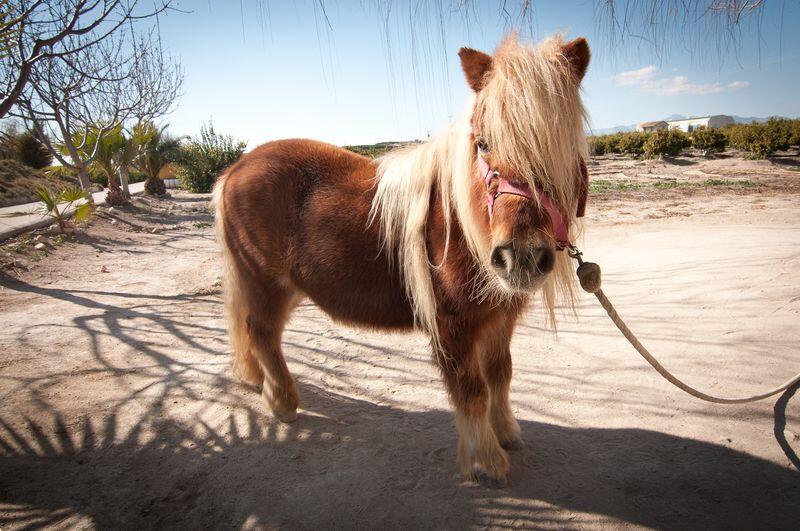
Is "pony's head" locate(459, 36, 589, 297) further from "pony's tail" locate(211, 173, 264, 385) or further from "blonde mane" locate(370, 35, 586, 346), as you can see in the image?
"pony's tail" locate(211, 173, 264, 385)

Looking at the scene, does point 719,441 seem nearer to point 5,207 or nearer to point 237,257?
point 237,257

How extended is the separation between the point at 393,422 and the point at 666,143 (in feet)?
95.2

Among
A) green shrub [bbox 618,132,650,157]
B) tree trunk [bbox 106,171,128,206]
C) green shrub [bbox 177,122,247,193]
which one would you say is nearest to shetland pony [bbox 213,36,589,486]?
tree trunk [bbox 106,171,128,206]

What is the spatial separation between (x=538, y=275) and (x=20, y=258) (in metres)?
8.69

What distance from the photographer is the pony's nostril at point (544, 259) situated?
4.98ft

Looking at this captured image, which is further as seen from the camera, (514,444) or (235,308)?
(235,308)

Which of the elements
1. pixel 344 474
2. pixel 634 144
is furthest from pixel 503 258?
pixel 634 144

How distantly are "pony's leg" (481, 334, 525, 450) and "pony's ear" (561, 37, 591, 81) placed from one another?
1459 millimetres

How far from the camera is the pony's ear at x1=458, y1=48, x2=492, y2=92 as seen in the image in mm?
1844

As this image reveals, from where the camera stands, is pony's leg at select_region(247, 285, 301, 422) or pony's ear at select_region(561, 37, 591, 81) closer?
pony's ear at select_region(561, 37, 591, 81)

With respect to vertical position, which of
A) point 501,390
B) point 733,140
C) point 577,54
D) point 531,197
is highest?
point 733,140

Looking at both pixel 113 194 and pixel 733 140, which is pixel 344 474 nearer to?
pixel 113 194

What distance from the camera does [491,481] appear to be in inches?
84.7

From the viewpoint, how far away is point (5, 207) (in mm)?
14031
